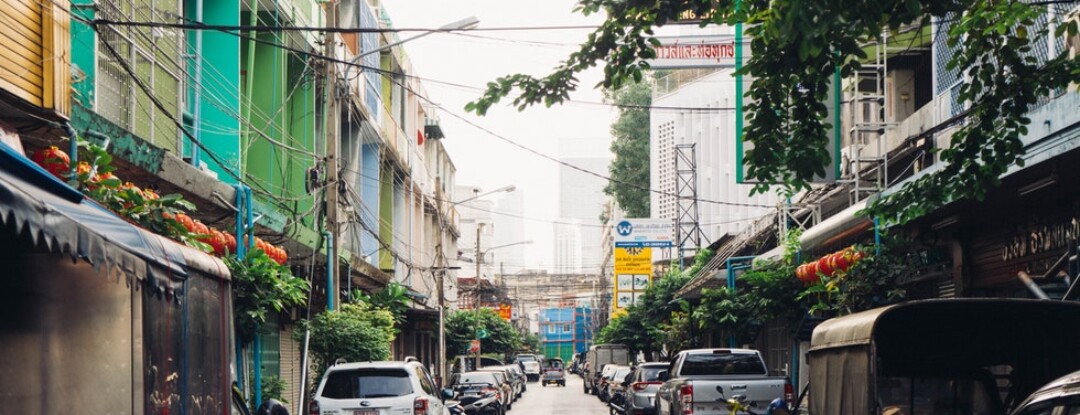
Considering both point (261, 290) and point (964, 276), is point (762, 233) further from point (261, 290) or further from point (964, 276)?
point (261, 290)

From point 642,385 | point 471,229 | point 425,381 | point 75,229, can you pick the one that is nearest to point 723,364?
point 425,381

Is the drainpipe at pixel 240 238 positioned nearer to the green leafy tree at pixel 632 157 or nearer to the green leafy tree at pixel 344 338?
the green leafy tree at pixel 344 338

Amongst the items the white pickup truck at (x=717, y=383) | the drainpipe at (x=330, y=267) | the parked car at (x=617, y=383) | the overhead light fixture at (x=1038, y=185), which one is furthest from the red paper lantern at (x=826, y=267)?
the parked car at (x=617, y=383)

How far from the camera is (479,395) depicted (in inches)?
1307

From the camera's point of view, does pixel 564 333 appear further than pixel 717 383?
Yes

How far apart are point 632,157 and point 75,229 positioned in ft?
237

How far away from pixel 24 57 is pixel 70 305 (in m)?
6.10

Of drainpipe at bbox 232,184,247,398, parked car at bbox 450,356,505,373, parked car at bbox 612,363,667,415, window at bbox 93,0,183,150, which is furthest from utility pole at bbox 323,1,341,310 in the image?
parked car at bbox 450,356,505,373

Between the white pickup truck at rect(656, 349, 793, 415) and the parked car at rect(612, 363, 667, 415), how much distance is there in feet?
15.8

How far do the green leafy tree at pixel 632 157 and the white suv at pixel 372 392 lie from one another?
58.3m

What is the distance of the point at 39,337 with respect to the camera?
24.0 ft

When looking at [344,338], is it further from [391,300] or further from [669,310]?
[669,310]

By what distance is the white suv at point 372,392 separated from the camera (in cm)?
1733

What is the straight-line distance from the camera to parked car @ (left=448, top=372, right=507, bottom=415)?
32.8 meters
